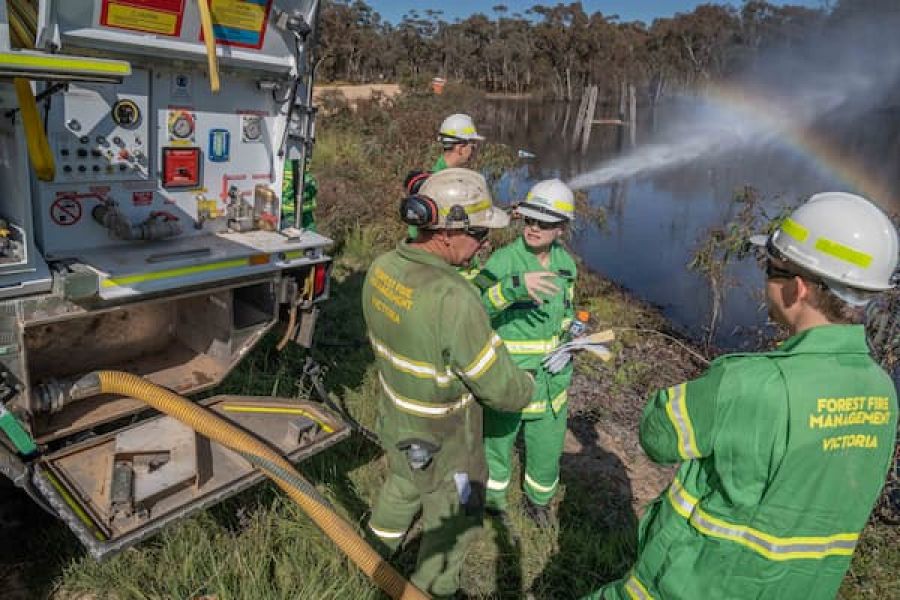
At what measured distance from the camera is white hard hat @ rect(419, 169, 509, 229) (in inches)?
100

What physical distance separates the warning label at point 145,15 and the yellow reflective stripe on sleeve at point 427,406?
2.14m

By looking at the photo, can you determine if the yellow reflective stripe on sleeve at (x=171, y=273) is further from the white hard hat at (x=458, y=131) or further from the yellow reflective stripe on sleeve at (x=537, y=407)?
the white hard hat at (x=458, y=131)

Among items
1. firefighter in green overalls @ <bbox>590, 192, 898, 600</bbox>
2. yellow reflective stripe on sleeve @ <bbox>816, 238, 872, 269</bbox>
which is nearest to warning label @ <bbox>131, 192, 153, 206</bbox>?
firefighter in green overalls @ <bbox>590, 192, 898, 600</bbox>

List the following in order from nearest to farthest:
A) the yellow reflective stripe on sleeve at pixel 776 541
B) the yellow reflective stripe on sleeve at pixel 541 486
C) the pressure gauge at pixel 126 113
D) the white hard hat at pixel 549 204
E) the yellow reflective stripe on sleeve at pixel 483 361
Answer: the yellow reflective stripe on sleeve at pixel 776 541 → the yellow reflective stripe on sleeve at pixel 483 361 → the pressure gauge at pixel 126 113 → the white hard hat at pixel 549 204 → the yellow reflective stripe on sleeve at pixel 541 486

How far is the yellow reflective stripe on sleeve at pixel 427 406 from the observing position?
2623 mm

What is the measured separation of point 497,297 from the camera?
3.26 metres

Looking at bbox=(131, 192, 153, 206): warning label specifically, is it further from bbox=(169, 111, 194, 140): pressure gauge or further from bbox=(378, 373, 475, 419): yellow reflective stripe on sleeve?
bbox=(378, 373, 475, 419): yellow reflective stripe on sleeve

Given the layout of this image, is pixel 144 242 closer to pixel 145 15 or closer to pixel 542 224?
pixel 145 15

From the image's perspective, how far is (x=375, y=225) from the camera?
30.9ft

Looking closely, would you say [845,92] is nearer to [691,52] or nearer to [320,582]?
[691,52]

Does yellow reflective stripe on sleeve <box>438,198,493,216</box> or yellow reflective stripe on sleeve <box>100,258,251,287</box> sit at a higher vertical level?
yellow reflective stripe on sleeve <box>438,198,493,216</box>

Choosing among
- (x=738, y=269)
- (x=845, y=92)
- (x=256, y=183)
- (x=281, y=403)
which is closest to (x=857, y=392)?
(x=281, y=403)

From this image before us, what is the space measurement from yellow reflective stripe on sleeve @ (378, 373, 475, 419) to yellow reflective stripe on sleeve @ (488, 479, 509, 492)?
1359 millimetres

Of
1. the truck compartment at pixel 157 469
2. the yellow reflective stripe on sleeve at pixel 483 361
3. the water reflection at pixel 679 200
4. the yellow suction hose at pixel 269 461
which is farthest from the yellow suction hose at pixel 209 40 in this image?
the water reflection at pixel 679 200
